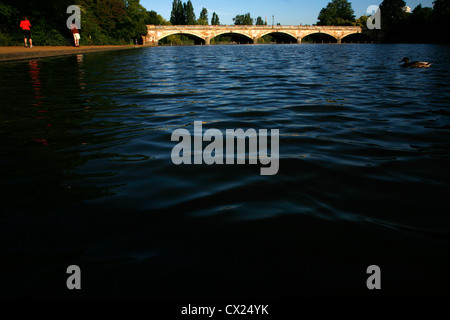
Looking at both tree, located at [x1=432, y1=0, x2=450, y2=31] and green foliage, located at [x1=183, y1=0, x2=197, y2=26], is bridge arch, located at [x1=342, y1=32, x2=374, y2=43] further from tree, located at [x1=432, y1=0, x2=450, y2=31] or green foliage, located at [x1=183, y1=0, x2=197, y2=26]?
green foliage, located at [x1=183, y1=0, x2=197, y2=26]

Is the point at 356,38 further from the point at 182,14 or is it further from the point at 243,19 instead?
the point at 243,19

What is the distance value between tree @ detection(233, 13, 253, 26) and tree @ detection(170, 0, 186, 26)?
140 feet

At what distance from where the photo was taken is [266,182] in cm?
206

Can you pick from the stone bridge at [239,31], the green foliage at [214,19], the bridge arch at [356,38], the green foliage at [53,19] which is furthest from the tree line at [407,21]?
the green foliage at [53,19]

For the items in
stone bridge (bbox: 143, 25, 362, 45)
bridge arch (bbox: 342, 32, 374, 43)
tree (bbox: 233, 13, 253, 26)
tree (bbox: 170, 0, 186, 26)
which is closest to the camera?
stone bridge (bbox: 143, 25, 362, 45)

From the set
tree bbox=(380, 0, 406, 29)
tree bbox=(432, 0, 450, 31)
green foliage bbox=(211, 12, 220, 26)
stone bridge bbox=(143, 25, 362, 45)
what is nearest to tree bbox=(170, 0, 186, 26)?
green foliage bbox=(211, 12, 220, 26)

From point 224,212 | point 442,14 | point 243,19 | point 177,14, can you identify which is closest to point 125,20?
point 224,212

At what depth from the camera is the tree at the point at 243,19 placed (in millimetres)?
125438

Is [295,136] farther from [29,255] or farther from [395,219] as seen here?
[29,255]

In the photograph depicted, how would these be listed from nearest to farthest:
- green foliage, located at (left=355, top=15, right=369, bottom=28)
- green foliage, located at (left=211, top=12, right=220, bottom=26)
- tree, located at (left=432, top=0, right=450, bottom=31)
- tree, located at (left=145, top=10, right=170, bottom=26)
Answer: tree, located at (left=432, top=0, right=450, bottom=31) < tree, located at (left=145, top=10, right=170, bottom=26) < green foliage, located at (left=355, top=15, right=369, bottom=28) < green foliage, located at (left=211, top=12, right=220, bottom=26)

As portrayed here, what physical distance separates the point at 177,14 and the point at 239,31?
34.4m

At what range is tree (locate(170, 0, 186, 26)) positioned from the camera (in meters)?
88.5

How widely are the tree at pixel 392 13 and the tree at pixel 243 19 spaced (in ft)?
198

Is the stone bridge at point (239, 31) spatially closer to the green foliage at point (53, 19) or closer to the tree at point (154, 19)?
the tree at point (154, 19)
